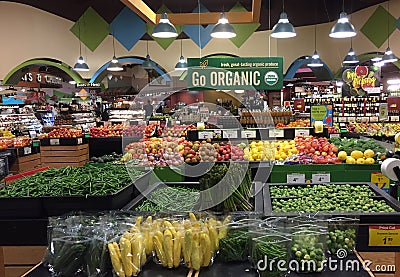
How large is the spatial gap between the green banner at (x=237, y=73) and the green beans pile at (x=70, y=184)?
1.00 m

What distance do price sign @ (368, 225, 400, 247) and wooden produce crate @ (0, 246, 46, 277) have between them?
2.23 metres

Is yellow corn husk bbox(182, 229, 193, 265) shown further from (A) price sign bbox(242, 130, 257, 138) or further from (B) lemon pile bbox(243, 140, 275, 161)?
(A) price sign bbox(242, 130, 257, 138)

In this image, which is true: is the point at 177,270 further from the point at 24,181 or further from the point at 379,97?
the point at 379,97

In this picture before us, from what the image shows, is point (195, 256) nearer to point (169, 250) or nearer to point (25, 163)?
point (169, 250)

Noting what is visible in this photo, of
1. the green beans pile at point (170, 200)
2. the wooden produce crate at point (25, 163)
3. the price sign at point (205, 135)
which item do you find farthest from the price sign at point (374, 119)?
the green beans pile at point (170, 200)

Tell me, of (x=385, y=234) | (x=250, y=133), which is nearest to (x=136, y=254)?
(x=385, y=234)

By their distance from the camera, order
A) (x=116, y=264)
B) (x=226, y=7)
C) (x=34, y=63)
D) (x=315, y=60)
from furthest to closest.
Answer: (x=34, y=63), (x=226, y=7), (x=315, y=60), (x=116, y=264)

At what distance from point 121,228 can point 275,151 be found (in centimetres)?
321

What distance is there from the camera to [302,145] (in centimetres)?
516

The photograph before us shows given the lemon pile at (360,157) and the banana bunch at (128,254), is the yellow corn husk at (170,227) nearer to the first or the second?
the banana bunch at (128,254)

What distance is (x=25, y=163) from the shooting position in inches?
328

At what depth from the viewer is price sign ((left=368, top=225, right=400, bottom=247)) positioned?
89.7 inches

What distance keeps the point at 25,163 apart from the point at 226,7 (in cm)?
815

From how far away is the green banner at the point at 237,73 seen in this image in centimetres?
306
